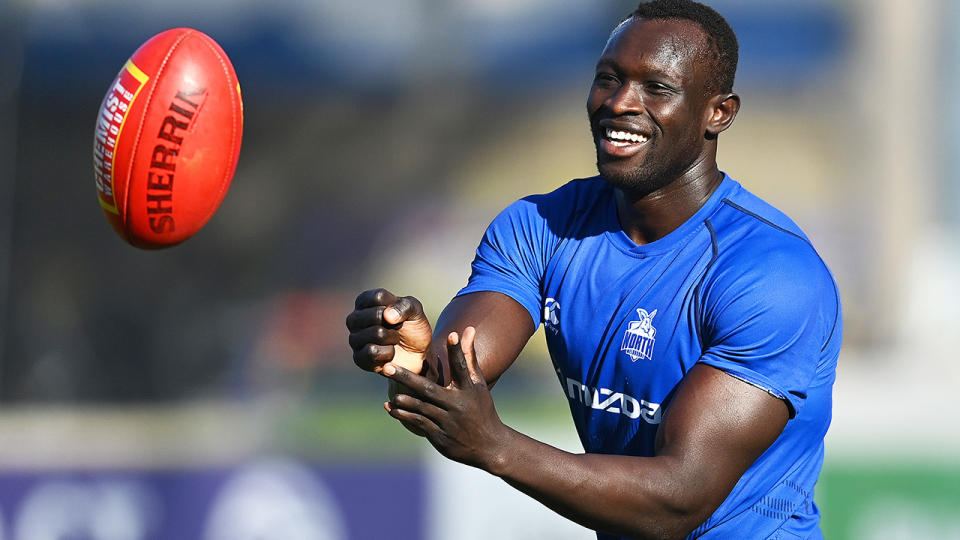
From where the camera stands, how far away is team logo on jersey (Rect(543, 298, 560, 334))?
330 cm

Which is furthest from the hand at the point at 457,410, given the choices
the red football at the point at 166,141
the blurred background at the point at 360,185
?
the blurred background at the point at 360,185

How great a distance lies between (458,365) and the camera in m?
2.40

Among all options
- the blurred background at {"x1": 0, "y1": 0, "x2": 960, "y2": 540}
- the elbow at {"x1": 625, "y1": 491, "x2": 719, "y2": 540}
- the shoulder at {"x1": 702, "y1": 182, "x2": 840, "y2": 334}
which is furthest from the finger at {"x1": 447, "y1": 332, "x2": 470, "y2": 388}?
the blurred background at {"x1": 0, "y1": 0, "x2": 960, "y2": 540}

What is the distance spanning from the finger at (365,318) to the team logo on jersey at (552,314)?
2.85 ft

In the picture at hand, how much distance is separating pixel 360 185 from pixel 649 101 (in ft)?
20.8

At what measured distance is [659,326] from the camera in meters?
3.04

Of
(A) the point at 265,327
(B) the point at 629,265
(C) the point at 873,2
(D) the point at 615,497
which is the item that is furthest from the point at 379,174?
(D) the point at 615,497

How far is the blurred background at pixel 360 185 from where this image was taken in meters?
8.03

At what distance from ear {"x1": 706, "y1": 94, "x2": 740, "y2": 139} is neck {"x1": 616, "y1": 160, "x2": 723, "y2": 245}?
3.7 inches

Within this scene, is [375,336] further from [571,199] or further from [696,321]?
[571,199]

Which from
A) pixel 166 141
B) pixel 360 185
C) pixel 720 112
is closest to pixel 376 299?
pixel 720 112

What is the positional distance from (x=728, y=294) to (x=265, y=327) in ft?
19.7

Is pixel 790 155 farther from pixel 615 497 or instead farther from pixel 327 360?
pixel 615 497

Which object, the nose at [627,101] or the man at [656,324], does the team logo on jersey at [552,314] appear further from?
the nose at [627,101]
